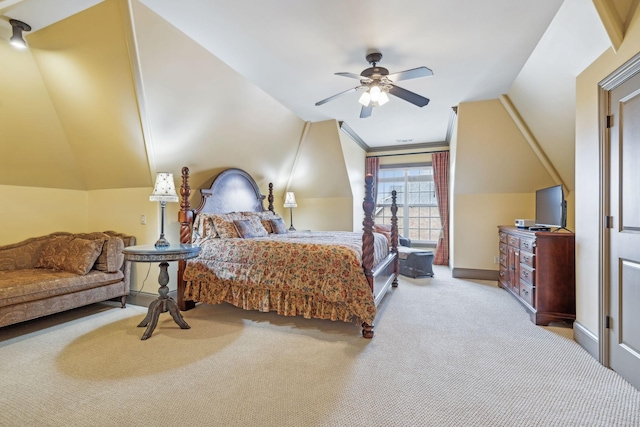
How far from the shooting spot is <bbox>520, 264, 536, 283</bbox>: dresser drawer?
10.4 feet

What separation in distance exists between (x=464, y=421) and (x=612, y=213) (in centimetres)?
187

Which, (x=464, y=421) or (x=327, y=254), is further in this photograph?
(x=327, y=254)

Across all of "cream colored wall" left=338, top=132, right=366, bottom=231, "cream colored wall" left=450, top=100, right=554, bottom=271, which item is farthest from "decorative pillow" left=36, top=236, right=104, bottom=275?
"cream colored wall" left=450, top=100, right=554, bottom=271

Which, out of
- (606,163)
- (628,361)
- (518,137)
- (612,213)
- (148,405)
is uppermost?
(518,137)

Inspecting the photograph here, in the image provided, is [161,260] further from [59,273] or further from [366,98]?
[366,98]

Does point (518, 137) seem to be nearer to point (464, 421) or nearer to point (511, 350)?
point (511, 350)

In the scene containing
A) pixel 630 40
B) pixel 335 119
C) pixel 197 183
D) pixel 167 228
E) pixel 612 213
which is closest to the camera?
pixel 630 40

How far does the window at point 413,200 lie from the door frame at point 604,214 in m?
4.32

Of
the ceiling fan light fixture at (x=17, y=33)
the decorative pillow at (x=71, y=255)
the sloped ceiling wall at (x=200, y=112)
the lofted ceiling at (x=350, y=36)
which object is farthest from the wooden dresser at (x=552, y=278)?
the ceiling fan light fixture at (x=17, y=33)

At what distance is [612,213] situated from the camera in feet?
7.07

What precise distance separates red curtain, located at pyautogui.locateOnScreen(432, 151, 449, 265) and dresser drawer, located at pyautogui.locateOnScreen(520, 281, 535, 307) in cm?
277

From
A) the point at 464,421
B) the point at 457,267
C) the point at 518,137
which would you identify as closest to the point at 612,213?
the point at 464,421

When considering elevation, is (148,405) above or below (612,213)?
below

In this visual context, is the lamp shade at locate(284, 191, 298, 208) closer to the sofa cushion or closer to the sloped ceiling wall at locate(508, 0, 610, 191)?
the sofa cushion
